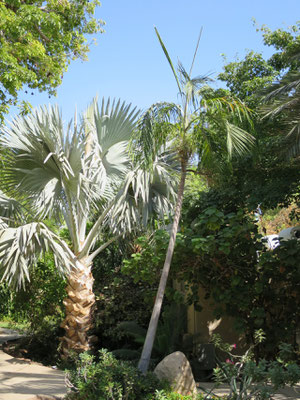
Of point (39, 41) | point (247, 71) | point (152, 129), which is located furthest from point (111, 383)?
point (39, 41)

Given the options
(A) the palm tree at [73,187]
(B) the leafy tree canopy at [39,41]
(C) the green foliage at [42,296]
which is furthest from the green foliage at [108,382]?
(B) the leafy tree canopy at [39,41]

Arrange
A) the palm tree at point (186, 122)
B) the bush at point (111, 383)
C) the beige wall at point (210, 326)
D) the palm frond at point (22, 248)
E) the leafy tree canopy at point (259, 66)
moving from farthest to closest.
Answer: the leafy tree canopy at point (259, 66) < the beige wall at point (210, 326) < the palm frond at point (22, 248) < the palm tree at point (186, 122) < the bush at point (111, 383)

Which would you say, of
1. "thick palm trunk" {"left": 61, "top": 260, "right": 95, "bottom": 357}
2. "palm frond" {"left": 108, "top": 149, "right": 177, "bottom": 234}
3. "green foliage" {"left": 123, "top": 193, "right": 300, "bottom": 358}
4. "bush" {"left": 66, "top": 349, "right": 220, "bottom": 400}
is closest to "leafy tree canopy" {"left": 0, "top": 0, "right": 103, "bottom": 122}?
"palm frond" {"left": 108, "top": 149, "right": 177, "bottom": 234}

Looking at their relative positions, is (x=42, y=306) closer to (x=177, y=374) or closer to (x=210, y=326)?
(x=210, y=326)

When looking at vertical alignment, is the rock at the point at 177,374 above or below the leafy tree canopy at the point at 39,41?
below

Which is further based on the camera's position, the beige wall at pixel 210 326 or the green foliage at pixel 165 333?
the beige wall at pixel 210 326

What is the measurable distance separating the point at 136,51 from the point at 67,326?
549cm

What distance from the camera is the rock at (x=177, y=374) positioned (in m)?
6.44

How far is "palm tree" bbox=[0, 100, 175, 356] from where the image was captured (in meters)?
7.93

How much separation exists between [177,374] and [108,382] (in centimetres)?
161

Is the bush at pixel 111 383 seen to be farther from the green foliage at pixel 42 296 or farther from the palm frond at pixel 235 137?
the green foliage at pixel 42 296

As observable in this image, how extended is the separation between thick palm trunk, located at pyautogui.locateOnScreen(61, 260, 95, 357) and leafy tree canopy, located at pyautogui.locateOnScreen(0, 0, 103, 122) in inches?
172

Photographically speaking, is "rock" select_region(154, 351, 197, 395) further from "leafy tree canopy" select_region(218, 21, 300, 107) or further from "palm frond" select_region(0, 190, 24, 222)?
"leafy tree canopy" select_region(218, 21, 300, 107)

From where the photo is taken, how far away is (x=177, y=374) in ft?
21.3
